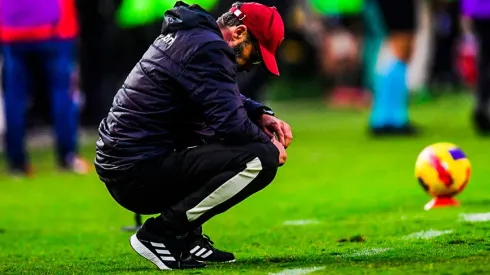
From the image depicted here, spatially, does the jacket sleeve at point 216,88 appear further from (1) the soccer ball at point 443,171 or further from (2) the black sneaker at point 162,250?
(1) the soccer ball at point 443,171

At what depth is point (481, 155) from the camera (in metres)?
11.6

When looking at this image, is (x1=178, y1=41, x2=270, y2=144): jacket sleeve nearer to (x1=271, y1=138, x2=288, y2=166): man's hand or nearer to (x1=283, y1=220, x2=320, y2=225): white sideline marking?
(x1=271, y1=138, x2=288, y2=166): man's hand

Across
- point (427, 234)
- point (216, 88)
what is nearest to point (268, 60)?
point (216, 88)

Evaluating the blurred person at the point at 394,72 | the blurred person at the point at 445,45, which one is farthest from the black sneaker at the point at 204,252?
the blurred person at the point at 445,45

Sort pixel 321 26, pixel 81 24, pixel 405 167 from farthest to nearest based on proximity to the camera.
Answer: pixel 321 26 → pixel 81 24 → pixel 405 167

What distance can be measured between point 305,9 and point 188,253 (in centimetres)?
1845

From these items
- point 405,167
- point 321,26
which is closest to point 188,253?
point 405,167

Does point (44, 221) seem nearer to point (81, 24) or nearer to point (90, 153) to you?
point (90, 153)

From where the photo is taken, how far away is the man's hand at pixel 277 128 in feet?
20.2

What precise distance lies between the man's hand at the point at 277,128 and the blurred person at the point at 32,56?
556cm

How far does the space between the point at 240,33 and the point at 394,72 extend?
8.86 m

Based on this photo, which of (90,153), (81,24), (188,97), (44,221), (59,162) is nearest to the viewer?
(188,97)

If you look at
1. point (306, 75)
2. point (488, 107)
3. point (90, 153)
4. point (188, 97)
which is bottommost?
point (306, 75)

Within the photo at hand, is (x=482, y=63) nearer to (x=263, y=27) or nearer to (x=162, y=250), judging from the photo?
(x=263, y=27)
